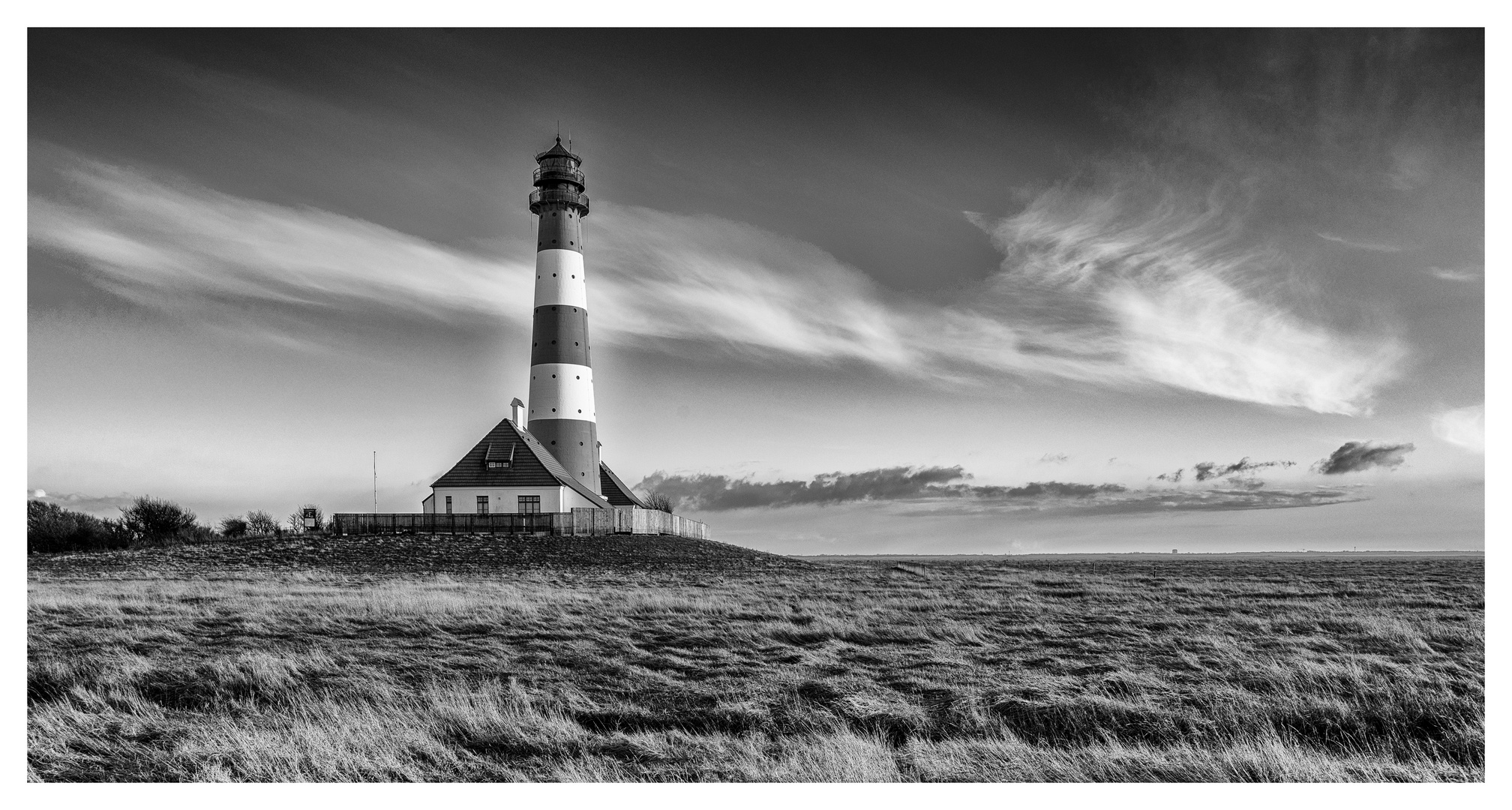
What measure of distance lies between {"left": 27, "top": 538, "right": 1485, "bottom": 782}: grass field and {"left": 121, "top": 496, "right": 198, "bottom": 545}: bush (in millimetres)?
25210

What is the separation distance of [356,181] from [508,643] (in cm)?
854

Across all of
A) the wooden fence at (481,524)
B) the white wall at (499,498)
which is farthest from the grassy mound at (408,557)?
the white wall at (499,498)

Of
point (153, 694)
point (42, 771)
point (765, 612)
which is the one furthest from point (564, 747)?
point (765, 612)

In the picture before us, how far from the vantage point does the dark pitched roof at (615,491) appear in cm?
5712

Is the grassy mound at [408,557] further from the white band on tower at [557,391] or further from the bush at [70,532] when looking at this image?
the white band on tower at [557,391]

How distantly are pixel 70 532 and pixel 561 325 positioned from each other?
74.9ft

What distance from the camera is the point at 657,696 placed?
41.0 feet

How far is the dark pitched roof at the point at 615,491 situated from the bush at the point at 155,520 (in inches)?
778

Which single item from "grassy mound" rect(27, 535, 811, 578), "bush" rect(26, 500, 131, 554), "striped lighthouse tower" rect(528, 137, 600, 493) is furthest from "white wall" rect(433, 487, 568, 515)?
"bush" rect(26, 500, 131, 554)

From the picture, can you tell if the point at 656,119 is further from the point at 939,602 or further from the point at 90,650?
the point at 939,602

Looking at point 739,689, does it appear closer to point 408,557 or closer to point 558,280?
point 408,557

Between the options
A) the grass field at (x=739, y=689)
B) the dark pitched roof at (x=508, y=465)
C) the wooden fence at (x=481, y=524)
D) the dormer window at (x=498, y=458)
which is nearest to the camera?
the grass field at (x=739, y=689)

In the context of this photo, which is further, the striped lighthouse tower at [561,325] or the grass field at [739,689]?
the striped lighthouse tower at [561,325]

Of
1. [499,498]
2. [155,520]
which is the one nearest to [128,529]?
[155,520]
